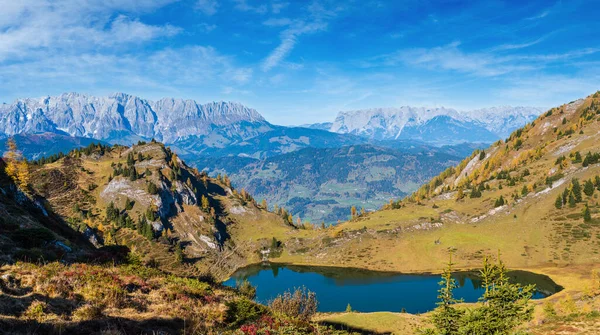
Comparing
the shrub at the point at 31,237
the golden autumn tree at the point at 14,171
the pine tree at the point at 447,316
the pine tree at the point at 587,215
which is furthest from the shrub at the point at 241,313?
the pine tree at the point at 587,215

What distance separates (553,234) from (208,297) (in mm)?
225377

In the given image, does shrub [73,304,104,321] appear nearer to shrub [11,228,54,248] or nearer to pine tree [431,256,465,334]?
shrub [11,228,54,248]

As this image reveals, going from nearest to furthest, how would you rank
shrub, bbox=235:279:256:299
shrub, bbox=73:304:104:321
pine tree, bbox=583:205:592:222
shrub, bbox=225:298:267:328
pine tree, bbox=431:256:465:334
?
shrub, bbox=73:304:104:321, shrub, bbox=225:298:267:328, pine tree, bbox=431:256:465:334, shrub, bbox=235:279:256:299, pine tree, bbox=583:205:592:222

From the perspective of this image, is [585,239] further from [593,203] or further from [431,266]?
[431,266]

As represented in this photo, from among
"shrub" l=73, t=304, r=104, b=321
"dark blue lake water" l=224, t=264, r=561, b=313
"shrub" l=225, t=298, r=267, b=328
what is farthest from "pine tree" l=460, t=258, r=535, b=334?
"dark blue lake water" l=224, t=264, r=561, b=313

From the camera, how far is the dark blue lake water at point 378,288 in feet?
479

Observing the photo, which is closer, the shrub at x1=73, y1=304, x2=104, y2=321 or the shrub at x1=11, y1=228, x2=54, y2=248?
the shrub at x1=73, y1=304, x2=104, y2=321

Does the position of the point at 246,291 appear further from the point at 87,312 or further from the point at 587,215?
the point at 587,215

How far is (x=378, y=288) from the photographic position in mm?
168500

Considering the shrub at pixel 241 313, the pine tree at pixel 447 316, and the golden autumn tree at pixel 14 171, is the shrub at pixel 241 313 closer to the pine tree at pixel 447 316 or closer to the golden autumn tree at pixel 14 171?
the pine tree at pixel 447 316

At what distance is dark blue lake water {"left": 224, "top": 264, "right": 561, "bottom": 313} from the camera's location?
146125mm

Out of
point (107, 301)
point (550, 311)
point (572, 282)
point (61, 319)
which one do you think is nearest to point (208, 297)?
point (107, 301)

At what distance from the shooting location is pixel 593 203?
7638 inches

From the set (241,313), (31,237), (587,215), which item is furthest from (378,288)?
(31,237)
